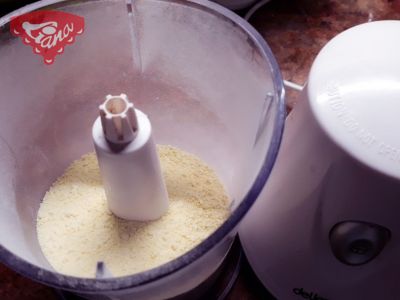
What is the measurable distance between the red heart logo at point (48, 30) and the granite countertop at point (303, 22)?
0.16 meters

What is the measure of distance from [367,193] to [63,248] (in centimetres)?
23

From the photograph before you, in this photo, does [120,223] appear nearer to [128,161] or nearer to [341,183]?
[128,161]

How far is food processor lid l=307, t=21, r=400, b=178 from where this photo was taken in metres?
0.29

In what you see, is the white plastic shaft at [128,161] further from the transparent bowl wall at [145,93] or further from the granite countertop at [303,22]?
the granite countertop at [303,22]

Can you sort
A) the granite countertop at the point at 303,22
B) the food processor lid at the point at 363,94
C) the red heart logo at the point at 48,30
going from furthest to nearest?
the granite countertop at the point at 303,22 → the red heart logo at the point at 48,30 → the food processor lid at the point at 363,94

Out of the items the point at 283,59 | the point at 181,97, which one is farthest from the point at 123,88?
the point at 283,59

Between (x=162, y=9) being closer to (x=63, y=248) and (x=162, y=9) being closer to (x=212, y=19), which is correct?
(x=212, y=19)

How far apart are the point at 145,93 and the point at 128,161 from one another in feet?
0.42

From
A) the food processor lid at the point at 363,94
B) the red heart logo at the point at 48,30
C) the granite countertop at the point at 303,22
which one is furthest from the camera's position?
the granite countertop at the point at 303,22

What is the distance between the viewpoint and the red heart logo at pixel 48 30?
39 centimetres

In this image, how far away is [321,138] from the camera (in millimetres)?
315

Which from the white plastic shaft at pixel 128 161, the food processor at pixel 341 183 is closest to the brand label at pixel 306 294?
the food processor at pixel 341 183

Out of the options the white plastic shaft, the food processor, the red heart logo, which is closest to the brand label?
the food processor

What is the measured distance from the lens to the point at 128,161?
35 centimetres
